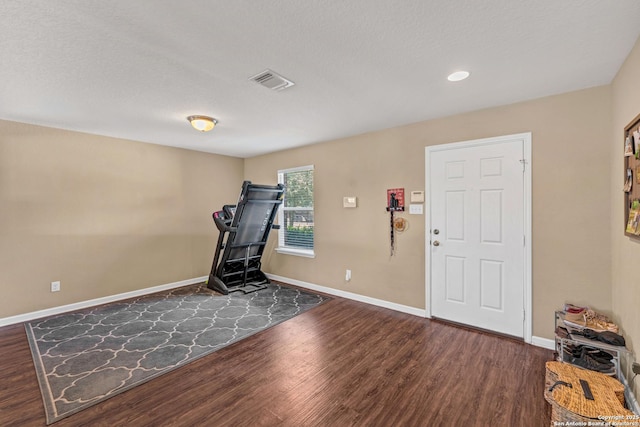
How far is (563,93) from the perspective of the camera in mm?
2646

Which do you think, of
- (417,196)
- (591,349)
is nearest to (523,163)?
(417,196)

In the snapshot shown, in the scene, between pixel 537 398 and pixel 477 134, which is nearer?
pixel 537 398

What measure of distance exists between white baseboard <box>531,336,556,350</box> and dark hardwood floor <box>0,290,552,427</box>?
9cm

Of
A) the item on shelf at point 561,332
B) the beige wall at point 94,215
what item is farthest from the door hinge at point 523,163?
the beige wall at point 94,215

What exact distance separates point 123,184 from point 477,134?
196 inches

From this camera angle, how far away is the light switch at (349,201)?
165 inches

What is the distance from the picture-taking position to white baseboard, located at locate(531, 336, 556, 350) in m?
2.70

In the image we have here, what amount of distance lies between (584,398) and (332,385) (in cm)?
155

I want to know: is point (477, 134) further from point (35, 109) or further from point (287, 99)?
point (35, 109)

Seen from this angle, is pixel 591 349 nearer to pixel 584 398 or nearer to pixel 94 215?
pixel 584 398

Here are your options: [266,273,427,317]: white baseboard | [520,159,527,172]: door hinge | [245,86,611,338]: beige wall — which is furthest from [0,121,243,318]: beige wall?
[520,159,527,172]: door hinge

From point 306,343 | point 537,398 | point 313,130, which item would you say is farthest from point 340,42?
point 537,398

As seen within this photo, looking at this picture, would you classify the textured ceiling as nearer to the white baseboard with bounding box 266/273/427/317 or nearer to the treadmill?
the treadmill

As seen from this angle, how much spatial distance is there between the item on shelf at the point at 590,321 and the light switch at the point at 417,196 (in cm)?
175
